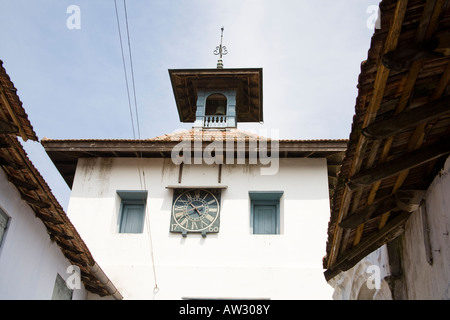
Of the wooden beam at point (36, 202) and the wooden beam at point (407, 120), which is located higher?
the wooden beam at point (36, 202)

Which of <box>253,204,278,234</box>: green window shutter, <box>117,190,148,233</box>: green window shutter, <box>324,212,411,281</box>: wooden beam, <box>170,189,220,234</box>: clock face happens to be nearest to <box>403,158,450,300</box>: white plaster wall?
<box>324,212,411,281</box>: wooden beam

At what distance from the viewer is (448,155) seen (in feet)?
19.2

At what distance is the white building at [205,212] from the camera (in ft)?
39.8

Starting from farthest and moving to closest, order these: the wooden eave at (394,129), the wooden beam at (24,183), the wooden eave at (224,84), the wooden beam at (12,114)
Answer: the wooden eave at (224,84) → the wooden beam at (24,183) → the wooden beam at (12,114) → the wooden eave at (394,129)

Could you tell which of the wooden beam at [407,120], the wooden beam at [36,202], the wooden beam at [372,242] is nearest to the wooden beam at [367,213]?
the wooden beam at [372,242]

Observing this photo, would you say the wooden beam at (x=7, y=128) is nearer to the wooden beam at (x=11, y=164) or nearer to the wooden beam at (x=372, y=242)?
the wooden beam at (x=11, y=164)

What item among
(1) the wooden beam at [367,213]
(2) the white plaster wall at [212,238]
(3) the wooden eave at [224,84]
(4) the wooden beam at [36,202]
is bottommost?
(1) the wooden beam at [367,213]

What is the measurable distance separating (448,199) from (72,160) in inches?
422

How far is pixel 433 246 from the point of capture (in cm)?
627

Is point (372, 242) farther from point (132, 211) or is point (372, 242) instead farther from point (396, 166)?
point (132, 211)

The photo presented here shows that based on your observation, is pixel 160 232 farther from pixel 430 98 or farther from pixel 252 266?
pixel 430 98

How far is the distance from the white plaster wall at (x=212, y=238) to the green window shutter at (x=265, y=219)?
33 cm

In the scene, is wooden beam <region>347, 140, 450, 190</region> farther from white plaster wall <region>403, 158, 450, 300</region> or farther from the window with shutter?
the window with shutter

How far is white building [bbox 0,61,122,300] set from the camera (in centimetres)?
669
